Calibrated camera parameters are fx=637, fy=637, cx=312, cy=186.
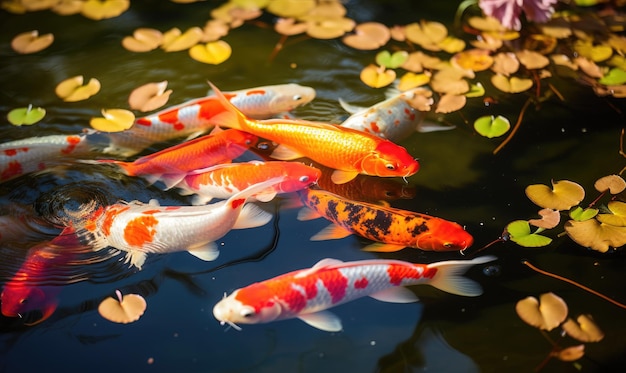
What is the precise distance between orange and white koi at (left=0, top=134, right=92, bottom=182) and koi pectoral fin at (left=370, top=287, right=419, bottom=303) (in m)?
1.22

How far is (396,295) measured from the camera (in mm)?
1912

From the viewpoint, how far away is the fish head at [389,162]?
6.96ft

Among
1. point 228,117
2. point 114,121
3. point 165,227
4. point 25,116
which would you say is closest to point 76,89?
point 25,116

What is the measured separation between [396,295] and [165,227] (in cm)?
74

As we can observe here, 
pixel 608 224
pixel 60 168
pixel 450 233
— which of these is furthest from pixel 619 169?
pixel 60 168

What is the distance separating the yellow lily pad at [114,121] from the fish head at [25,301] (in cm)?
72

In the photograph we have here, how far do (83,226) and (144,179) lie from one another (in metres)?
0.27

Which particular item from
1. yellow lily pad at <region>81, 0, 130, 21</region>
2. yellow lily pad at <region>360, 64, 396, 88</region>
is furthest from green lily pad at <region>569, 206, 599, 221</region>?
yellow lily pad at <region>81, 0, 130, 21</region>

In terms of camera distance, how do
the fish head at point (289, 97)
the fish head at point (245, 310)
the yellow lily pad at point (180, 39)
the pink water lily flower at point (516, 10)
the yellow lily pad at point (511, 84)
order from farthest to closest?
1. the yellow lily pad at point (180, 39)
2. the pink water lily flower at point (516, 10)
3. the yellow lily pad at point (511, 84)
4. the fish head at point (289, 97)
5. the fish head at point (245, 310)

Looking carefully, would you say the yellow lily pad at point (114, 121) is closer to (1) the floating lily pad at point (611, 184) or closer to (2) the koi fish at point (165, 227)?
(2) the koi fish at point (165, 227)

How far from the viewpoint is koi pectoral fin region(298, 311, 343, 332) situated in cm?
→ 184

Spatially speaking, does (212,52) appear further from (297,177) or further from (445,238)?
(445,238)

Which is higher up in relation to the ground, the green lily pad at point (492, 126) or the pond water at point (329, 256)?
the green lily pad at point (492, 126)

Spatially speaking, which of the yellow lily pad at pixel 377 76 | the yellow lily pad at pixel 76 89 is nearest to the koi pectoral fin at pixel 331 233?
the yellow lily pad at pixel 377 76
